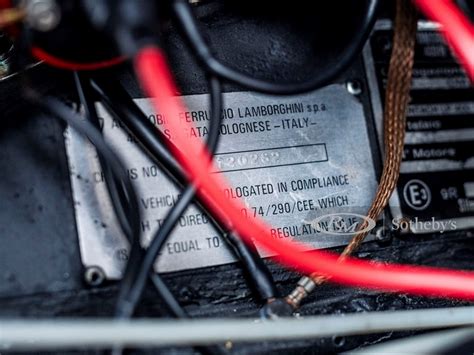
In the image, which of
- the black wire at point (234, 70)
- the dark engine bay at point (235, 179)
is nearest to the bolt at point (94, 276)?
the dark engine bay at point (235, 179)

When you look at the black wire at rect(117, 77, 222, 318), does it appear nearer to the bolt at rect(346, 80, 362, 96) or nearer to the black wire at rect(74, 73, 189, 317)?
the black wire at rect(74, 73, 189, 317)

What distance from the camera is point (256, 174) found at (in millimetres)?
851

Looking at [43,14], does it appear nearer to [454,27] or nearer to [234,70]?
[234,70]

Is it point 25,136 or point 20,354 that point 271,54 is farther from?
point 20,354

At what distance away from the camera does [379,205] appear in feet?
2.80

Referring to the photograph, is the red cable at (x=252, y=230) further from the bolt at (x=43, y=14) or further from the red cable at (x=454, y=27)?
the red cable at (x=454, y=27)

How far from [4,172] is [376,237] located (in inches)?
17.8

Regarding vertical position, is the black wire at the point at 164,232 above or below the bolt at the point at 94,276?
above

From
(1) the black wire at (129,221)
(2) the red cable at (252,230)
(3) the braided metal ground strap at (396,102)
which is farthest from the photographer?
(3) the braided metal ground strap at (396,102)

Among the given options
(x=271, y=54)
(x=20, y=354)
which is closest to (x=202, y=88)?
(x=271, y=54)

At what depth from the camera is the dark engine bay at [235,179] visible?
0.67 metres

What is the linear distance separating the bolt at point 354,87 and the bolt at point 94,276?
407 millimetres

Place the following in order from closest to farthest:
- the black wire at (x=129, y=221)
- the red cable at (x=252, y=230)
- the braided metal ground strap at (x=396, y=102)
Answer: the red cable at (x=252, y=230) < the black wire at (x=129, y=221) < the braided metal ground strap at (x=396, y=102)

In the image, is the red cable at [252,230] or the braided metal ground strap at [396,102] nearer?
the red cable at [252,230]
